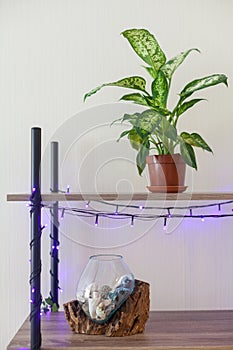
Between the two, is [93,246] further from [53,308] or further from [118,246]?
[53,308]

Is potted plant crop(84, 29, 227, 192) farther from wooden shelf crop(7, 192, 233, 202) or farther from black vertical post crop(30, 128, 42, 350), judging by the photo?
black vertical post crop(30, 128, 42, 350)

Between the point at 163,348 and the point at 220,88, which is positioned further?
the point at 220,88

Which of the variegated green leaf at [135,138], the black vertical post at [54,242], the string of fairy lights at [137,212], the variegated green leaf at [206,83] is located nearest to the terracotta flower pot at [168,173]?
the variegated green leaf at [135,138]

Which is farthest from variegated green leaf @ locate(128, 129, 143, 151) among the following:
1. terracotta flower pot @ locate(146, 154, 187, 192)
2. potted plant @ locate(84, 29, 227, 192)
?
terracotta flower pot @ locate(146, 154, 187, 192)

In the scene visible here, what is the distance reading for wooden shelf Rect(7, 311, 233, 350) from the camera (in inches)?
54.5

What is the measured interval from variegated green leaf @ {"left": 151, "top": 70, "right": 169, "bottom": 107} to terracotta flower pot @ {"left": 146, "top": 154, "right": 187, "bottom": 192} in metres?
0.18

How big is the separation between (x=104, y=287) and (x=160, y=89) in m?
0.64

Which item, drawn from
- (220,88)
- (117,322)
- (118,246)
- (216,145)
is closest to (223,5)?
(220,88)

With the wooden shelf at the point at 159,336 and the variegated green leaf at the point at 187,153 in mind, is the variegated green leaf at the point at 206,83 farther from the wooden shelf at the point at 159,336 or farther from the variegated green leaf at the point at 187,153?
the wooden shelf at the point at 159,336

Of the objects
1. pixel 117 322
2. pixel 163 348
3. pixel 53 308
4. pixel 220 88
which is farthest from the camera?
pixel 220 88

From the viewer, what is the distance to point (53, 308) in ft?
5.70

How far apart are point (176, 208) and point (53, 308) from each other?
1.85 ft

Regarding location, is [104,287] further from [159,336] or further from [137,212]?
[137,212]

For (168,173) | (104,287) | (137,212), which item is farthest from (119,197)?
(137,212)
